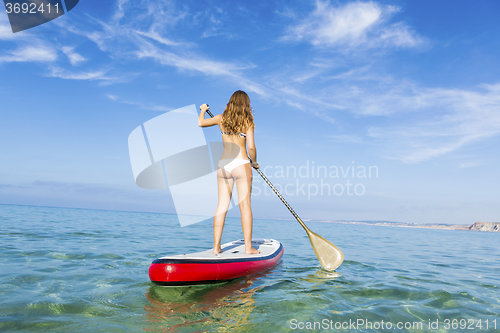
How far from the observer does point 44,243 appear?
7.68 meters

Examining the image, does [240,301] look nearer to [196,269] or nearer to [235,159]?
[196,269]

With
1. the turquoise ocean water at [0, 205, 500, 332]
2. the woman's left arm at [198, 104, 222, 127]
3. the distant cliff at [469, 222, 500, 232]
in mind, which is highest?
the woman's left arm at [198, 104, 222, 127]

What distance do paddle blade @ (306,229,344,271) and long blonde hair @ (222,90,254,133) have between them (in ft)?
9.59

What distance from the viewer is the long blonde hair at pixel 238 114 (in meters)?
4.79

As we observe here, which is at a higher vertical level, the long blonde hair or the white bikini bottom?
the long blonde hair

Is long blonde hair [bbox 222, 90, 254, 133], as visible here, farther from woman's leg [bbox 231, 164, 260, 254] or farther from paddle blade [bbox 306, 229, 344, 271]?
paddle blade [bbox 306, 229, 344, 271]

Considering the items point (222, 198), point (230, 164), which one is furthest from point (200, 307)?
point (230, 164)

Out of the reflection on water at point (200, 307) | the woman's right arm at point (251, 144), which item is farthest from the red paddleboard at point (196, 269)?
the woman's right arm at point (251, 144)

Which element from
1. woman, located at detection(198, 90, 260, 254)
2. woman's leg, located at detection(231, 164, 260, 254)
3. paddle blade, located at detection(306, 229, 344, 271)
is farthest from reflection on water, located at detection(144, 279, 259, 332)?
paddle blade, located at detection(306, 229, 344, 271)

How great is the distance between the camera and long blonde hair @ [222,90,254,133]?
479cm

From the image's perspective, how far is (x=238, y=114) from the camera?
4793 millimetres

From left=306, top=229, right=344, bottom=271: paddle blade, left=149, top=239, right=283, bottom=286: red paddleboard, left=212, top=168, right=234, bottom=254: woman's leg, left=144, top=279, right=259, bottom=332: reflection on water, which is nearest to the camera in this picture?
left=144, top=279, right=259, bottom=332: reflection on water

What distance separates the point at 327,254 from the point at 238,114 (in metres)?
3.43

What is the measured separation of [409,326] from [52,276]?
5.03m
